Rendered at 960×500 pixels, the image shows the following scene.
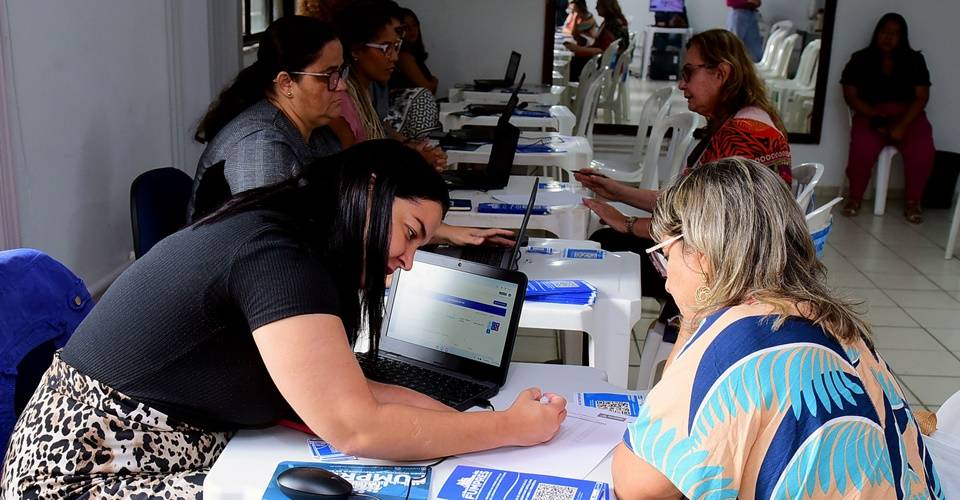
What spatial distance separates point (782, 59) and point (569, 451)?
6.86m

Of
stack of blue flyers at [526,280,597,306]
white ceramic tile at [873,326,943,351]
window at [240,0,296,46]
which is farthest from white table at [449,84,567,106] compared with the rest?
stack of blue flyers at [526,280,597,306]

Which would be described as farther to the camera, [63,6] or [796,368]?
[63,6]

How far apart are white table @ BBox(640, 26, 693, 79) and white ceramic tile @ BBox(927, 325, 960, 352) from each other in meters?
3.99

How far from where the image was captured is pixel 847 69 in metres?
7.16

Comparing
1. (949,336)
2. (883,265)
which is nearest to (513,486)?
(949,336)

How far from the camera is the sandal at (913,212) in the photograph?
673cm

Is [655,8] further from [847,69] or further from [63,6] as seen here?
[63,6]

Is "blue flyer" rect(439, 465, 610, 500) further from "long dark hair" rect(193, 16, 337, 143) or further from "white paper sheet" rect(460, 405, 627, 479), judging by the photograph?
"long dark hair" rect(193, 16, 337, 143)

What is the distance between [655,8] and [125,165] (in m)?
5.53

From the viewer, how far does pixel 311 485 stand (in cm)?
136

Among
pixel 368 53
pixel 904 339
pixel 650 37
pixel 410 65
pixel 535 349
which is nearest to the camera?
pixel 368 53

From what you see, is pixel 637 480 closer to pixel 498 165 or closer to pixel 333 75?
pixel 333 75

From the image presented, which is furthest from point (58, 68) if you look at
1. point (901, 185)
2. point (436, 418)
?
point (901, 185)

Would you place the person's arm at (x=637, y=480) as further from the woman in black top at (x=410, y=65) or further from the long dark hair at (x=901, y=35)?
the long dark hair at (x=901, y=35)
